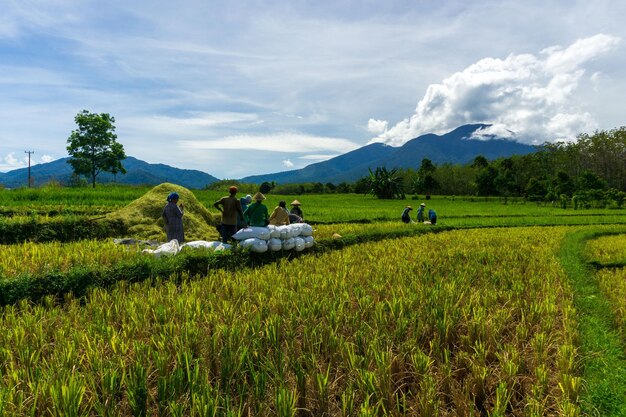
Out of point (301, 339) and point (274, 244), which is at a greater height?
point (274, 244)

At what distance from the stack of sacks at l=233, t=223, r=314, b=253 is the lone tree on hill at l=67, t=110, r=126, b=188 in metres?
46.8

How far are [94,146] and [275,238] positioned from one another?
170 ft

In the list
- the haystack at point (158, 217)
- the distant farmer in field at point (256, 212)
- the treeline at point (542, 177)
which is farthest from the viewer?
the treeline at point (542, 177)

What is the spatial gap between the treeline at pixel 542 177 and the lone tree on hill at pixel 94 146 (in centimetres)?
1460

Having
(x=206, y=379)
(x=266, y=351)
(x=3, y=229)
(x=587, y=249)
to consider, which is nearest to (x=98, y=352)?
(x=206, y=379)

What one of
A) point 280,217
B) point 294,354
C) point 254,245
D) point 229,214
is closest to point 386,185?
point 280,217

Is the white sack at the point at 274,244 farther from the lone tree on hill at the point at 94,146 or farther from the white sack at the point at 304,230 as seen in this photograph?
the lone tree on hill at the point at 94,146

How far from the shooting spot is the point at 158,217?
11.7 meters

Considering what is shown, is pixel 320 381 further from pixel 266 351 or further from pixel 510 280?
pixel 510 280

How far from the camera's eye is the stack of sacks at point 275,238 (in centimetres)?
820

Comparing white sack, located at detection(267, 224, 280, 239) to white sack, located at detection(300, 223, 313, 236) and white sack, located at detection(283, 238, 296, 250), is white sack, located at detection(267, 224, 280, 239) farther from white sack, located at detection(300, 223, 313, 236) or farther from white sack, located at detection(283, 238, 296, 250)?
white sack, located at detection(300, 223, 313, 236)

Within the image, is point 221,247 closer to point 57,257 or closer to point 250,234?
point 250,234

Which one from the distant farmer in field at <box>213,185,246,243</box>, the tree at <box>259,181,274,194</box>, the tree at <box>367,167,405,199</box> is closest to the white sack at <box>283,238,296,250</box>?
the distant farmer in field at <box>213,185,246,243</box>

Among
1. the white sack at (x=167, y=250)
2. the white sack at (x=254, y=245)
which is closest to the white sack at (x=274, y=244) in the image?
the white sack at (x=254, y=245)
